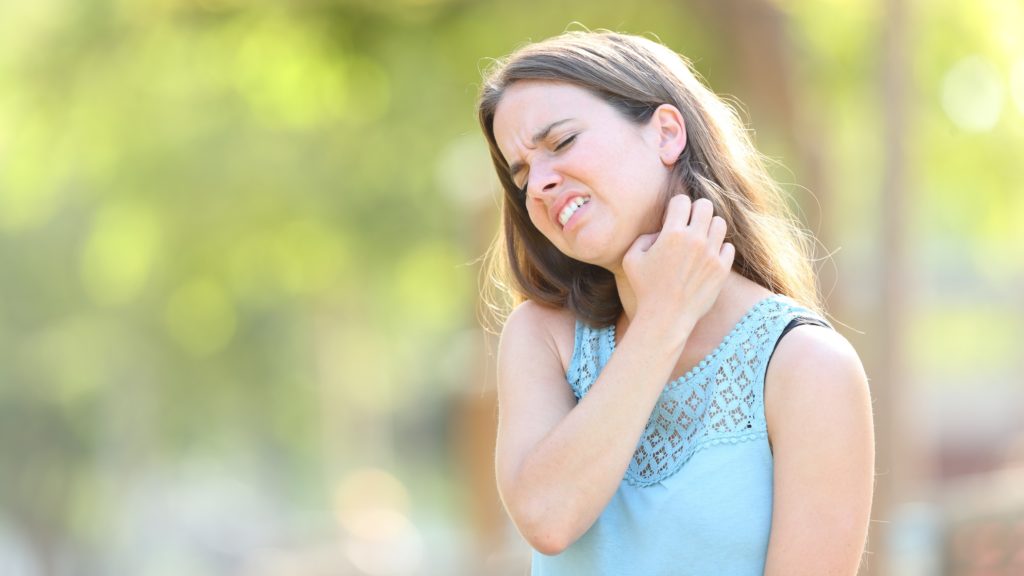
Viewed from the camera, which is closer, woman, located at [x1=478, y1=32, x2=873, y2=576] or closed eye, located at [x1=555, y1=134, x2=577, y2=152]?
woman, located at [x1=478, y1=32, x2=873, y2=576]

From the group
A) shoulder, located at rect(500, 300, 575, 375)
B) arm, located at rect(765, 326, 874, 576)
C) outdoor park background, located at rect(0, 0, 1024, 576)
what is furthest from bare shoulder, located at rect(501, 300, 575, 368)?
outdoor park background, located at rect(0, 0, 1024, 576)

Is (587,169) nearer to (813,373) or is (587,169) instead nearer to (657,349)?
(657,349)

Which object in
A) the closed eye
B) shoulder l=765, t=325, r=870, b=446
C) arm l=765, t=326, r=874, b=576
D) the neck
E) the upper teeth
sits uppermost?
the closed eye

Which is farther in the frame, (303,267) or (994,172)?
(303,267)

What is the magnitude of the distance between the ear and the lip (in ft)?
0.52

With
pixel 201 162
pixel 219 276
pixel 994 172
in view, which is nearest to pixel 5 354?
pixel 219 276

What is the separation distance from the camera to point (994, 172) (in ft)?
27.9

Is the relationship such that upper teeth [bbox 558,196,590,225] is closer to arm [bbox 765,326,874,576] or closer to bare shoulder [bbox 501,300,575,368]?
bare shoulder [bbox 501,300,575,368]

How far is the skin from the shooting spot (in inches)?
76.4

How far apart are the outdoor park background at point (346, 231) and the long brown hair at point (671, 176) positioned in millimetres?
886

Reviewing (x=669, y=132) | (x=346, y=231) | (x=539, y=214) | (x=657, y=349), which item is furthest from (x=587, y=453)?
(x=346, y=231)

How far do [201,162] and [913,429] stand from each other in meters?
7.46

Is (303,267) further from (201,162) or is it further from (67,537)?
(67,537)

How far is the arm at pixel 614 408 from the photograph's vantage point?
6.52ft
